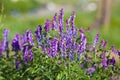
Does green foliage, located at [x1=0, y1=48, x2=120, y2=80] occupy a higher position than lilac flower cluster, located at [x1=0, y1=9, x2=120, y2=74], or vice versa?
lilac flower cluster, located at [x1=0, y1=9, x2=120, y2=74]

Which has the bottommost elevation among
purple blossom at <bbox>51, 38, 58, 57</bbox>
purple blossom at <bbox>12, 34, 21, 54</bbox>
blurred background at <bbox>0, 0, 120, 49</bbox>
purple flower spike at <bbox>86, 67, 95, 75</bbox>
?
purple flower spike at <bbox>86, 67, 95, 75</bbox>

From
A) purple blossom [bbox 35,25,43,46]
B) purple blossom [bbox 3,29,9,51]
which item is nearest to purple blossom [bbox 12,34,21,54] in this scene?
purple blossom [bbox 3,29,9,51]

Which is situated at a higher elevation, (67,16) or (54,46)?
(67,16)

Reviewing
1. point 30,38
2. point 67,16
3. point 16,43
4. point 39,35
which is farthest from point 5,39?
point 67,16

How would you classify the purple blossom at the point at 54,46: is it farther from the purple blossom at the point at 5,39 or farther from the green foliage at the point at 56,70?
the purple blossom at the point at 5,39

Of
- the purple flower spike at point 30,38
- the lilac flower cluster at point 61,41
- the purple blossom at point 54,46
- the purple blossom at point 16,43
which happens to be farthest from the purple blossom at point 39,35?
the purple blossom at point 16,43

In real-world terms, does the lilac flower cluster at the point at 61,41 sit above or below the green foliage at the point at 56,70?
above

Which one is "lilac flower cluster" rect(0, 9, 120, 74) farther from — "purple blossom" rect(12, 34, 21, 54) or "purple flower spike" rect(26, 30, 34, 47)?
"purple blossom" rect(12, 34, 21, 54)

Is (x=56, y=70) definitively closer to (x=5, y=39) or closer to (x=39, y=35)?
(x=39, y=35)

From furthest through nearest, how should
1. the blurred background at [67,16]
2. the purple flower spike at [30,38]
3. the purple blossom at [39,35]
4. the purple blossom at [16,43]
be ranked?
the blurred background at [67,16], the purple blossom at [16,43], the purple flower spike at [30,38], the purple blossom at [39,35]
